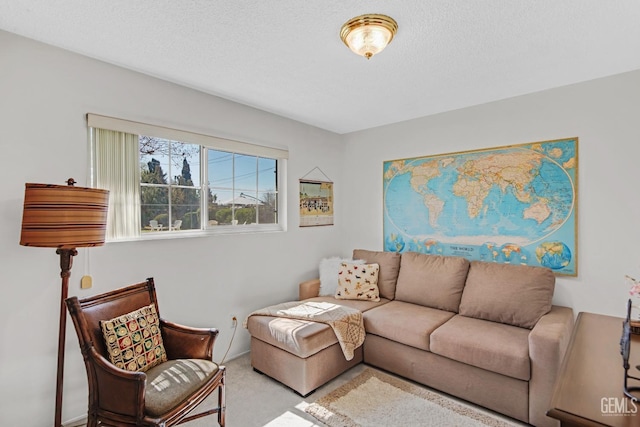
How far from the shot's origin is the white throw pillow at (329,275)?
346 centimetres

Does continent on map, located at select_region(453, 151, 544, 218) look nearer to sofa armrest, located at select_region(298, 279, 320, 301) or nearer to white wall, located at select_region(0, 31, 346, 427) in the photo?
sofa armrest, located at select_region(298, 279, 320, 301)

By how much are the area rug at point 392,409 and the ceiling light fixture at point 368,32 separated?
2.36 meters

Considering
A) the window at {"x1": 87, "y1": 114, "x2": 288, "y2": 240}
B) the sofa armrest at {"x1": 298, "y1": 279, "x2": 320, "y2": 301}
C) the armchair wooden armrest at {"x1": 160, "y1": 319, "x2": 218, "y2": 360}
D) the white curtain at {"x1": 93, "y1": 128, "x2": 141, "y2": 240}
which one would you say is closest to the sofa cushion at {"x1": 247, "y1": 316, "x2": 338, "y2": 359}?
the armchair wooden armrest at {"x1": 160, "y1": 319, "x2": 218, "y2": 360}

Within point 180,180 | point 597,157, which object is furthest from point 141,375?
point 597,157

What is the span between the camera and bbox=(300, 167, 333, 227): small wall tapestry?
12.4ft

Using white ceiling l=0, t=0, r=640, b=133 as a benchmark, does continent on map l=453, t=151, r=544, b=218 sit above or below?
below

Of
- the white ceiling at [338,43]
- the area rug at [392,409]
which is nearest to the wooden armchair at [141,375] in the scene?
the area rug at [392,409]

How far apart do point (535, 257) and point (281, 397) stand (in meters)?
2.50

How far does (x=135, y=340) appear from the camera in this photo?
1.88 meters

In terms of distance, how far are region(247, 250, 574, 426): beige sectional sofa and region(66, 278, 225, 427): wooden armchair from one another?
70cm

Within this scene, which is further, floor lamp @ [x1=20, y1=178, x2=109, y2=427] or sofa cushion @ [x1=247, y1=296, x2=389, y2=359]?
sofa cushion @ [x1=247, y1=296, x2=389, y2=359]

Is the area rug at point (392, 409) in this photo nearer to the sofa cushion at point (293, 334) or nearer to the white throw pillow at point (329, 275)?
the sofa cushion at point (293, 334)

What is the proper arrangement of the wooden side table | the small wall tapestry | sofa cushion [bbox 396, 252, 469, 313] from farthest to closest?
1. the small wall tapestry
2. sofa cushion [bbox 396, 252, 469, 313]
3. the wooden side table

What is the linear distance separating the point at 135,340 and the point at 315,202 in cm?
249
